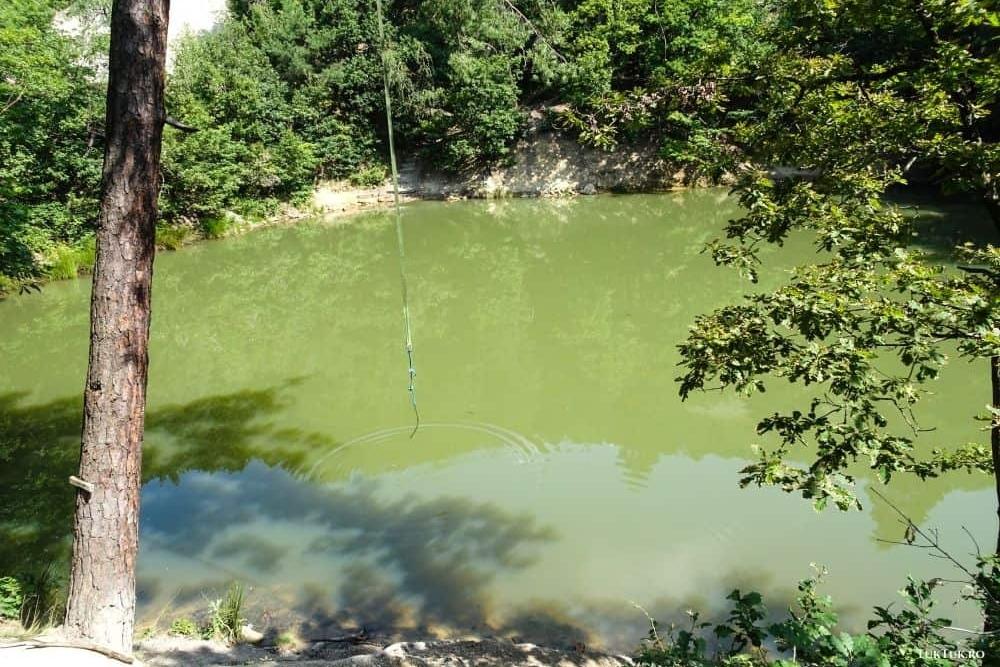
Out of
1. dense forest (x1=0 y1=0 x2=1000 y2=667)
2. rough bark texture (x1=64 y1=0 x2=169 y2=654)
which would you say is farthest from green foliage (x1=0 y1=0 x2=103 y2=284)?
rough bark texture (x1=64 y1=0 x2=169 y2=654)

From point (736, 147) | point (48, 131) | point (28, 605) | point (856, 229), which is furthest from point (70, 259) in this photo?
point (856, 229)

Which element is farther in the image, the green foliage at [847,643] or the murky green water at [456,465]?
the murky green water at [456,465]

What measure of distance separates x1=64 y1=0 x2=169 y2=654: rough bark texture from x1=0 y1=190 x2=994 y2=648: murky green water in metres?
1.45

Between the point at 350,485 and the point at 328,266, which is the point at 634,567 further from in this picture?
the point at 328,266

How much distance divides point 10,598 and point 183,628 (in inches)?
36.2

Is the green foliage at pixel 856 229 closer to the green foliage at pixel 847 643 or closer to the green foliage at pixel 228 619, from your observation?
the green foliage at pixel 847 643

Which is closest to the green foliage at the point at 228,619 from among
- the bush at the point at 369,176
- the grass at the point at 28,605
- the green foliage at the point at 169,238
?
the grass at the point at 28,605

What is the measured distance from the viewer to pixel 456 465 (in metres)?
6.43

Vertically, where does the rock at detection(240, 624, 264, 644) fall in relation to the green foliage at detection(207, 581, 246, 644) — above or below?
below

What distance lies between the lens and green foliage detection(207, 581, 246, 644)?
163 inches

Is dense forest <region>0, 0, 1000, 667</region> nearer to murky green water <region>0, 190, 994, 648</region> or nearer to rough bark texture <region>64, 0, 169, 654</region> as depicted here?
rough bark texture <region>64, 0, 169, 654</region>

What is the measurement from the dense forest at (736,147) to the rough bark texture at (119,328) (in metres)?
0.19

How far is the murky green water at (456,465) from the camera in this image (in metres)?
4.77

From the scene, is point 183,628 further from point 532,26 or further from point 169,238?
point 532,26
